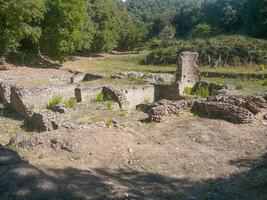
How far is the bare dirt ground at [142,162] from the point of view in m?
9.34

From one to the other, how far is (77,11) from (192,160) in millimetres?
27011

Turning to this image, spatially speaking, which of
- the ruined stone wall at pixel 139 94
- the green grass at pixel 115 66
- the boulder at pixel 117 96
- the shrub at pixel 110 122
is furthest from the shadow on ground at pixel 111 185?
the green grass at pixel 115 66

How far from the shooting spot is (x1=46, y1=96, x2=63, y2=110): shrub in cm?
1910

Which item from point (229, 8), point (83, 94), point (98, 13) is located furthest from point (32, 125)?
point (229, 8)

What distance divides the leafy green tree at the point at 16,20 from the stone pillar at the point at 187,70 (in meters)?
14.1

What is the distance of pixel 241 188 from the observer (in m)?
9.94

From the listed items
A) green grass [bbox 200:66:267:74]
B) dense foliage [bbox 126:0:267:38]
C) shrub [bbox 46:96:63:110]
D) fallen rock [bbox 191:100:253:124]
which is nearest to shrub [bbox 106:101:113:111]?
shrub [bbox 46:96:63:110]

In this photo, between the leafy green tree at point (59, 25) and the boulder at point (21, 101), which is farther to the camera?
the leafy green tree at point (59, 25)

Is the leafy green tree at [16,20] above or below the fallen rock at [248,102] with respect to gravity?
above

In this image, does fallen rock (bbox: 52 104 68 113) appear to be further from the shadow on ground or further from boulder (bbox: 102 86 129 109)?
the shadow on ground

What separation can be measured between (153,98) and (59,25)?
684 inches

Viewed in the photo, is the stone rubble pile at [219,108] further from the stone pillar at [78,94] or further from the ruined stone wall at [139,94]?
the stone pillar at [78,94]

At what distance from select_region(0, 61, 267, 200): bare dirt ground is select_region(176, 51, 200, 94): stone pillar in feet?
20.1

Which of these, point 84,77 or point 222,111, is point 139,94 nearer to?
point 222,111
